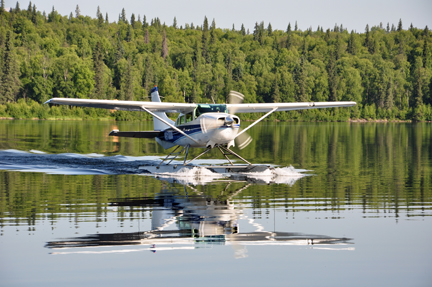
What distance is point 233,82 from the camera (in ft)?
410

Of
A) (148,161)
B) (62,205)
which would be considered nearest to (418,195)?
(62,205)

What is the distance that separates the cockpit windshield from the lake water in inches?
88.7

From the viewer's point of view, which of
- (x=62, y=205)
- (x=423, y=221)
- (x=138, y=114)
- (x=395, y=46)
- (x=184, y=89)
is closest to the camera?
(x=423, y=221)

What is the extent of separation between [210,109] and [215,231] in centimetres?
790

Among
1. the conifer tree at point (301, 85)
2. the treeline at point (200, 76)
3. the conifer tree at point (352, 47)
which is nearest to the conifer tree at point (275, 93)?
the treeline at point (200, 76)

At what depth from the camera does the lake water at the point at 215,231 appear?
541 cm

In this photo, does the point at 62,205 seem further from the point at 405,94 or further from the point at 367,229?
the point at 405,94

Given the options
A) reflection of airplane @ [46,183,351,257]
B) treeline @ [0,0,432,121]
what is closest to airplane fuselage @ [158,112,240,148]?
reflection of airplane @ [46,183,351,257]

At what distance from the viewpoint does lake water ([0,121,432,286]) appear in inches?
213

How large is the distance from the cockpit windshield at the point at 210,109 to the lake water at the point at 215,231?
2.25 metres

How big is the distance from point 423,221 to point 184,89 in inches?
4384

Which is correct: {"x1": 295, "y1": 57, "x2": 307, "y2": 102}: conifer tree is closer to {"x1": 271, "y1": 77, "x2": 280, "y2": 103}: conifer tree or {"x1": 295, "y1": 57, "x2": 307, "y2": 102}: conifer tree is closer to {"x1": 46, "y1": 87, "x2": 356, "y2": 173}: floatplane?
{"x1": 271, "y1": 77, "x2": 280, "y2": 103}: conifer tree

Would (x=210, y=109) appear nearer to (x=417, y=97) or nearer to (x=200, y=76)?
(x=200, y=76)

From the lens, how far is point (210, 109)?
578 inches
